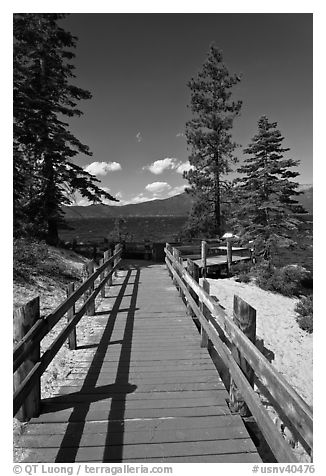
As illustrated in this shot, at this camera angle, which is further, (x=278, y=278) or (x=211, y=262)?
(x=211, y=262)

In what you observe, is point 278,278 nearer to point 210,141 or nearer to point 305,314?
point 305,314

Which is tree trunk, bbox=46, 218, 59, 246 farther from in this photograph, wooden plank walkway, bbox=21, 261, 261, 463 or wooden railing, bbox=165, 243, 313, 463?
wooden railing, bbox=165, 243, 313, 463

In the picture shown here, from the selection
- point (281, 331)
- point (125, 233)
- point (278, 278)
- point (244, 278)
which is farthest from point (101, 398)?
point (125, 233)

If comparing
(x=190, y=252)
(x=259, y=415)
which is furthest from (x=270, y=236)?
(x=259, y=415)

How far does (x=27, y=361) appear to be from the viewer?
337cm

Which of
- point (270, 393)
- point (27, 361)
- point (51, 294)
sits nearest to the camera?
point (270, 393)

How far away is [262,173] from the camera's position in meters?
15.5

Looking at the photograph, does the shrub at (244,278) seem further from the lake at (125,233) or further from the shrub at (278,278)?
the lake at (125,233)

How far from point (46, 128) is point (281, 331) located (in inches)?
561

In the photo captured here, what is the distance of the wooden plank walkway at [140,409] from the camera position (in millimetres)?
2965

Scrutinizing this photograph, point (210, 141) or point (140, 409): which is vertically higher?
point (210, 141)

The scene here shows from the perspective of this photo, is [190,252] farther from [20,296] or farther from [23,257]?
[20,296]

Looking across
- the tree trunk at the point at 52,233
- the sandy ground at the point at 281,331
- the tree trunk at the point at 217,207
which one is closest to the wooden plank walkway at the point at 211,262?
the sandy ground at the point at 281,331

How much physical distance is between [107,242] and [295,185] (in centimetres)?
1237
